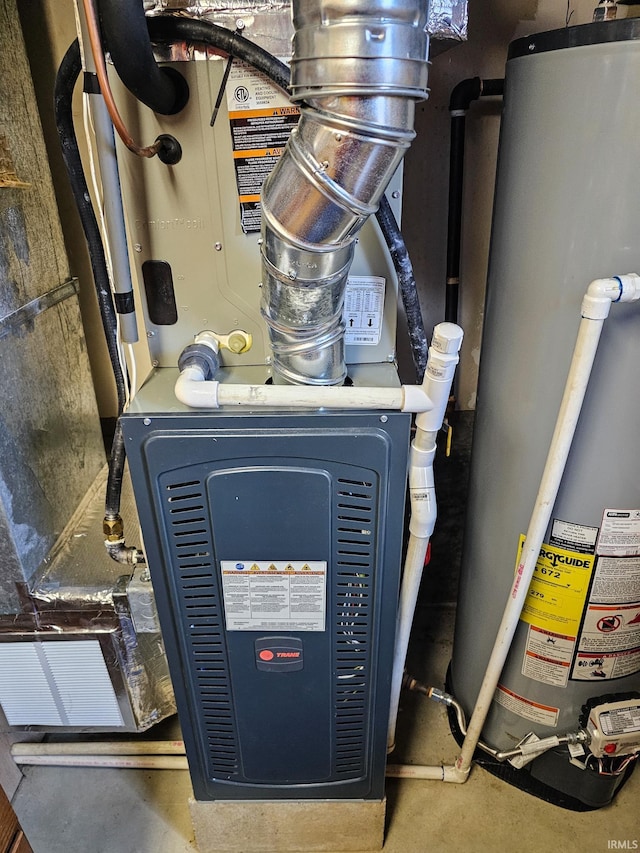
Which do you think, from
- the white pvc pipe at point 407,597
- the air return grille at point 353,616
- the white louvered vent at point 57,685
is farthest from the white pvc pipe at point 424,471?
the white louvered vent at point 57,685

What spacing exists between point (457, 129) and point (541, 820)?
1.62m

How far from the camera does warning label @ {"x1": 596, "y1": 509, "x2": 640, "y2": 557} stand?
109 cm

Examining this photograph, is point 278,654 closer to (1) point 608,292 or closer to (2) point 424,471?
(2) point 424,471

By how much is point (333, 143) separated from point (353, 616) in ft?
2.57

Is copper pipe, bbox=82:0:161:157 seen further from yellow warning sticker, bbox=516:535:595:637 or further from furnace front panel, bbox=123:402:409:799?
yellow warning sticker, bbox=516:535:595:637

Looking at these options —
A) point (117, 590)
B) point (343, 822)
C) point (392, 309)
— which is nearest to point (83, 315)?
point (117, 590)

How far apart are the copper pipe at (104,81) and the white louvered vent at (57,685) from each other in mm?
995

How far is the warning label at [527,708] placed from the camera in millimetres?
1313

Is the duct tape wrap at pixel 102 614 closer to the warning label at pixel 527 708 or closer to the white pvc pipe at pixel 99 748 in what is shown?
the white pvc pipe at pixel 99 748

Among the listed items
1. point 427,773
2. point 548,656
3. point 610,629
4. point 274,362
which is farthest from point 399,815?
point 274,362

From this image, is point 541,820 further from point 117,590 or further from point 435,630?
point 117,590

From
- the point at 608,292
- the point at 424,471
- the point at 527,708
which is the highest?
the point at 608,292

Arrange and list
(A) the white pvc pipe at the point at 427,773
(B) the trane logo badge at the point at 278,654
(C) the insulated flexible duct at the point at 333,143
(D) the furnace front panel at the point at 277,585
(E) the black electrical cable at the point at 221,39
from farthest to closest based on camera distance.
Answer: (A) the white pvc pipe at the point at 427,773 → (B) the trane logo badge at the point at 278,654 → (D) the furnace front panel at the point at 277,585 → (E) the black electrical cable at the point at 221,39 → (C) the insulated flexible duct at the point at 333,143

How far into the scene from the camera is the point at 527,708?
1.33 meters
